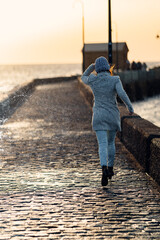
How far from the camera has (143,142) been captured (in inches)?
323

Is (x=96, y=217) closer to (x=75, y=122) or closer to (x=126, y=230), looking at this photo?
(x=126, y=230)

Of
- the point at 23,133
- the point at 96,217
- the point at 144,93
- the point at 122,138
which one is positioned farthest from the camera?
the point at 144,93

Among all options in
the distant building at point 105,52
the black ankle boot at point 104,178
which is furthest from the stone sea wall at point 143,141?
the distant building at point 105,52

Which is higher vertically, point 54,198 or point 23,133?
point 54,198

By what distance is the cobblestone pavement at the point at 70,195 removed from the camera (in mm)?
5133

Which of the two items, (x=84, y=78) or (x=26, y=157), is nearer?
(x=84, y=78)

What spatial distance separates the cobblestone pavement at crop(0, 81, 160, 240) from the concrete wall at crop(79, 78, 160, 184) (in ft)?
0.53

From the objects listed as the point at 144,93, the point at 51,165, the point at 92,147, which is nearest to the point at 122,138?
the point at 92,147

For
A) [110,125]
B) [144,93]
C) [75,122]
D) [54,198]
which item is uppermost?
[110,125]

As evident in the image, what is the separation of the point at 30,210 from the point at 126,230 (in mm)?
1236

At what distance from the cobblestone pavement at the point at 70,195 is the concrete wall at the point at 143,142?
0.53 ft

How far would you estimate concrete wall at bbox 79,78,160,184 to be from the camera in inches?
289

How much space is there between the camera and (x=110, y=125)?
7.14 m

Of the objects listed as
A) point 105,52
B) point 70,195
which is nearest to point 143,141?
point 70,195
